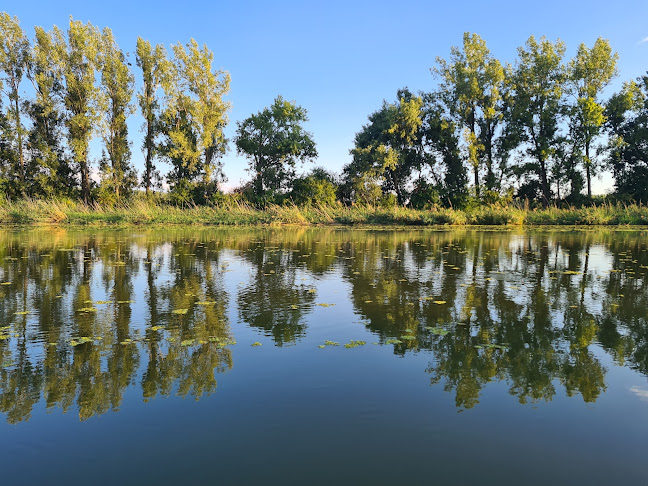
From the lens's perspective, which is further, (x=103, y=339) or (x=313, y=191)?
(x=313, y=191)

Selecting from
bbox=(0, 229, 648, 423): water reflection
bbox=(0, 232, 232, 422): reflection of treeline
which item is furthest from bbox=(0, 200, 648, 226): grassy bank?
bbox=(0, 232, 232, 422): reflection of treeline

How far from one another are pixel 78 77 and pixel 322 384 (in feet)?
121

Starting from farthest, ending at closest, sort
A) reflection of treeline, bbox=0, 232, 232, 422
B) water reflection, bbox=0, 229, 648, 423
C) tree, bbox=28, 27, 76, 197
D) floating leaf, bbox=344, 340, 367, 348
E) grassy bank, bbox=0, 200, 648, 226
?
tree, bbox=28, 27, 76, 197
grassy bank, bbox=0, 200, 648, 226
floating leaf, bbox=344, 340, 367, 348
water reflection, bbox=0, 229, 648, 423
reflection of treeline, bbox=0, 232, 232, 422

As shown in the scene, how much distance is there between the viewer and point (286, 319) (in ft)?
17.0

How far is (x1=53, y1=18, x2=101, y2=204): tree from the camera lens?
32.4m

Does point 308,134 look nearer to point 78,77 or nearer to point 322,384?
point 78,77

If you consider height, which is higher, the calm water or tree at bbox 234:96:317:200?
tree at bbox 234:96:317:200

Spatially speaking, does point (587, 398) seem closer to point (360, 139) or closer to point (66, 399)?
point (66, 399)

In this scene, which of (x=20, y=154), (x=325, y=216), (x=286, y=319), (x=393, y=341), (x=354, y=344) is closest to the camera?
(x=354, y=344)

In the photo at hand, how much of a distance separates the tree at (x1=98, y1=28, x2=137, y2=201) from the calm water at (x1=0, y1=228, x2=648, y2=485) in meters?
30.4

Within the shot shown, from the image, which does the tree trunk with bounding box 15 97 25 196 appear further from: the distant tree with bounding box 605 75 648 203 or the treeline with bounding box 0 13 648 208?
the distant tree with bounding box 605 75 648 203

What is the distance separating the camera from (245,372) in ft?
11.7

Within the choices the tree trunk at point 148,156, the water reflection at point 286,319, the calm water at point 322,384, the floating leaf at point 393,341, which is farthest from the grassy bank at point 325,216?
the floating leaf at point 393,341

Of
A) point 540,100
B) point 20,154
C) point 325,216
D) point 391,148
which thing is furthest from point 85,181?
point 540,100
